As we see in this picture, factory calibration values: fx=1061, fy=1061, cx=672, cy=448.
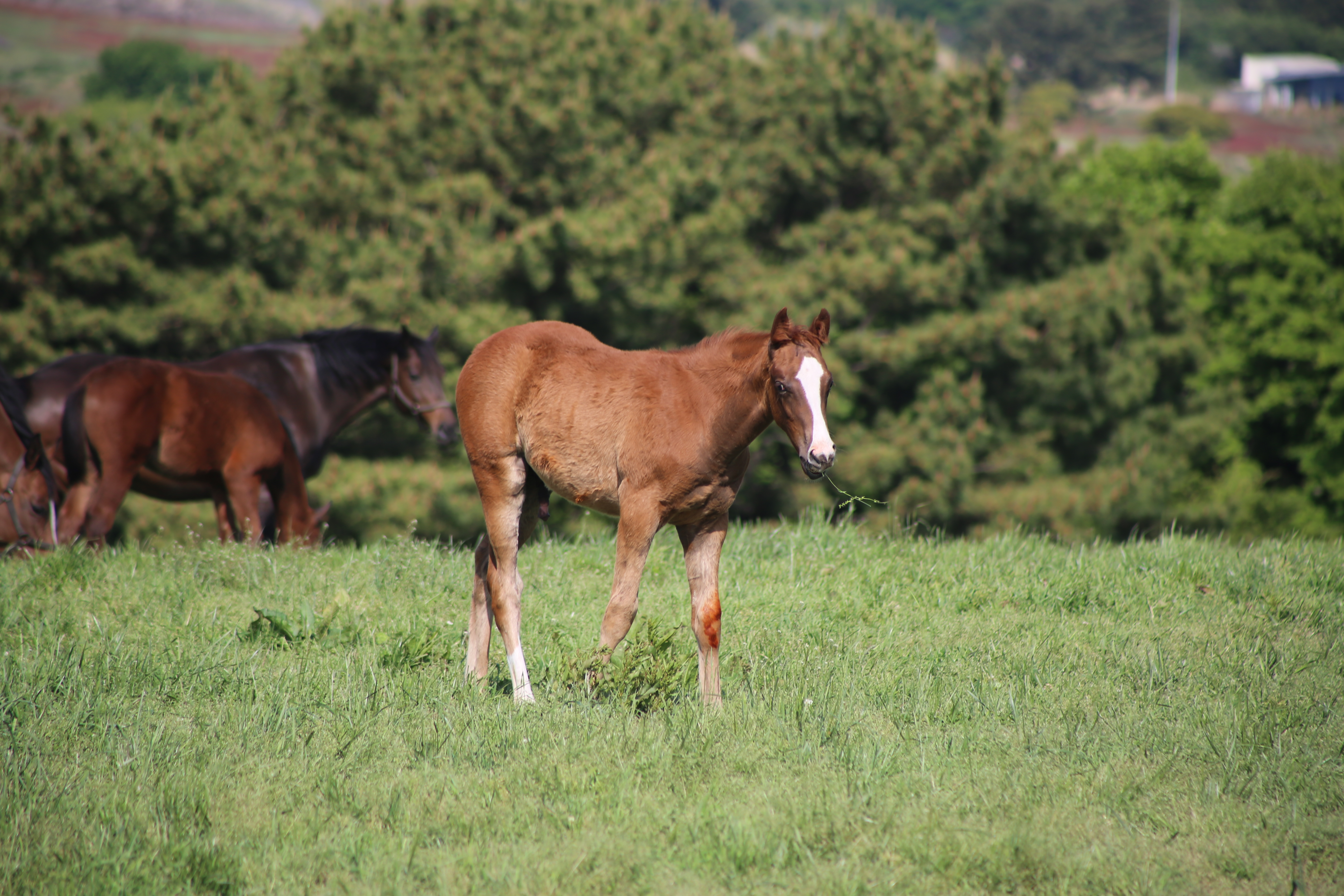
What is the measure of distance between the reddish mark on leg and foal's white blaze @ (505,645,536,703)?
92 centimetres

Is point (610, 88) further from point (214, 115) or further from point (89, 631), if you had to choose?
point (89, 631)

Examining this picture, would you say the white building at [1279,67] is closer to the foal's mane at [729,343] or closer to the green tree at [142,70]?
the green tree at [142,70]

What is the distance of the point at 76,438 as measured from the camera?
29.3ft

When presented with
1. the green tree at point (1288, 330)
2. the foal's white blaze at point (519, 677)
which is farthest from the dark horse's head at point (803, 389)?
the green tree at point (1288, 330)

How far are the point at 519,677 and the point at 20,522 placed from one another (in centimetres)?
569

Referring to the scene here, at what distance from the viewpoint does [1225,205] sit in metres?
34.7

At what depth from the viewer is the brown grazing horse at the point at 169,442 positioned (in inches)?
354

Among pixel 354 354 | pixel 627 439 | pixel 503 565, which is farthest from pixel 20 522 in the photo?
pixel 627 439

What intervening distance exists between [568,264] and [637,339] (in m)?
2.14

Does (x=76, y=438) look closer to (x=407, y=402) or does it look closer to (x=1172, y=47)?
(x=407, y=402)

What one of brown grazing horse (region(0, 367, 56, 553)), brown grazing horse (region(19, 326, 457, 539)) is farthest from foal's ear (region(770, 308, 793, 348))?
brown grazing horse (region(19, 326, 457, 539))

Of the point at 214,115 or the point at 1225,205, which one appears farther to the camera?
the point at 1225,205

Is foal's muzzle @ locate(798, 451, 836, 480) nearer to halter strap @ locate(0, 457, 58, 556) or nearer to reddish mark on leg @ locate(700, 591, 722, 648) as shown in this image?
reddish mark on leg @ locate(700, 591, 722, 648)

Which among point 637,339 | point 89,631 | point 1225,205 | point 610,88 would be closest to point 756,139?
point 610,88
